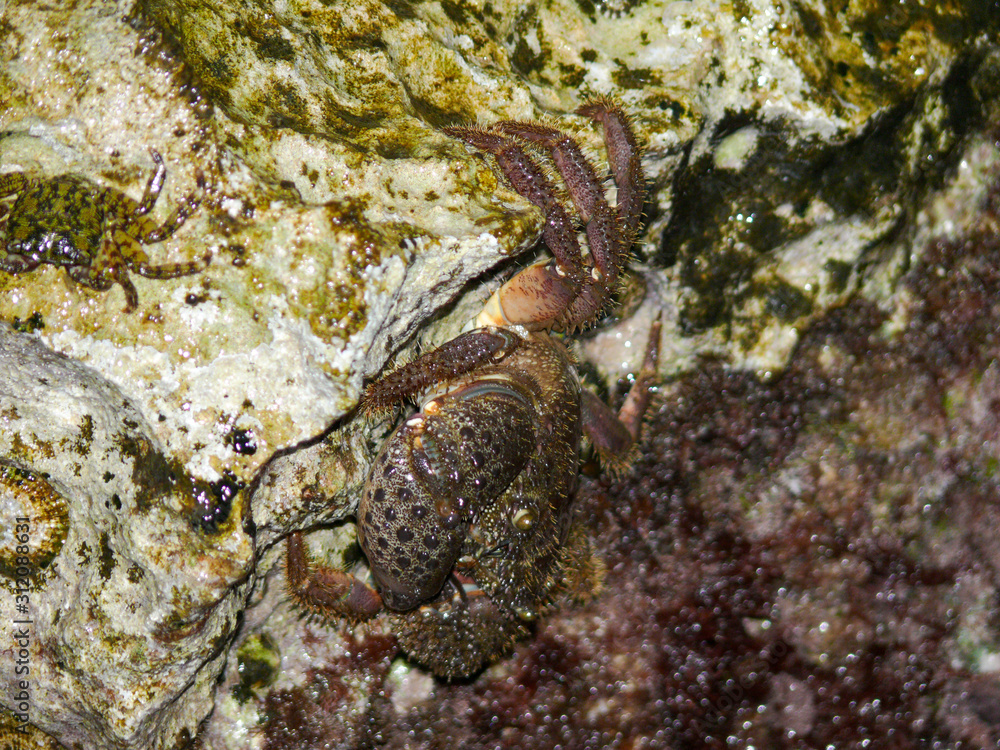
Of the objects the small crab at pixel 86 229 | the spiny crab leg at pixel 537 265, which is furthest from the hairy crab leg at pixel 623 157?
the small crab at pixel 86 229

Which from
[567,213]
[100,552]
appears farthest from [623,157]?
[100,552]

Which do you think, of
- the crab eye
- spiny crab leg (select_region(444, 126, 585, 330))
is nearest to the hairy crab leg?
spiny crab leg (select_region(444, 126, 585, 330))

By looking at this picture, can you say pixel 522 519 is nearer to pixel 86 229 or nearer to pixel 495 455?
pixel 495 455

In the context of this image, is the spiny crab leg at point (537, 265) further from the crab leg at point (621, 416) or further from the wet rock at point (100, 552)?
the wet rock at point (100, 552)

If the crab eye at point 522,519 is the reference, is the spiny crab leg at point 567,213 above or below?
above

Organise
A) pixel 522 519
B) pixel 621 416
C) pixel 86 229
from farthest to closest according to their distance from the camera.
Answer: pixel 621 416, pixel 522 519, pixel 86 229

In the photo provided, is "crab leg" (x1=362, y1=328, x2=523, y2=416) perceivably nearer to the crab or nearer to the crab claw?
the crab

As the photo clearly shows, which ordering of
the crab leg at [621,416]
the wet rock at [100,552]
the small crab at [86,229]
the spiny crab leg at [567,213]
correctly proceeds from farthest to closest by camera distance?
1. the crab leg at [621,416]
2. the spiny crab leg at [567,213]
3. the wet rock at [100,552]
4. the small crab at [86,229]
